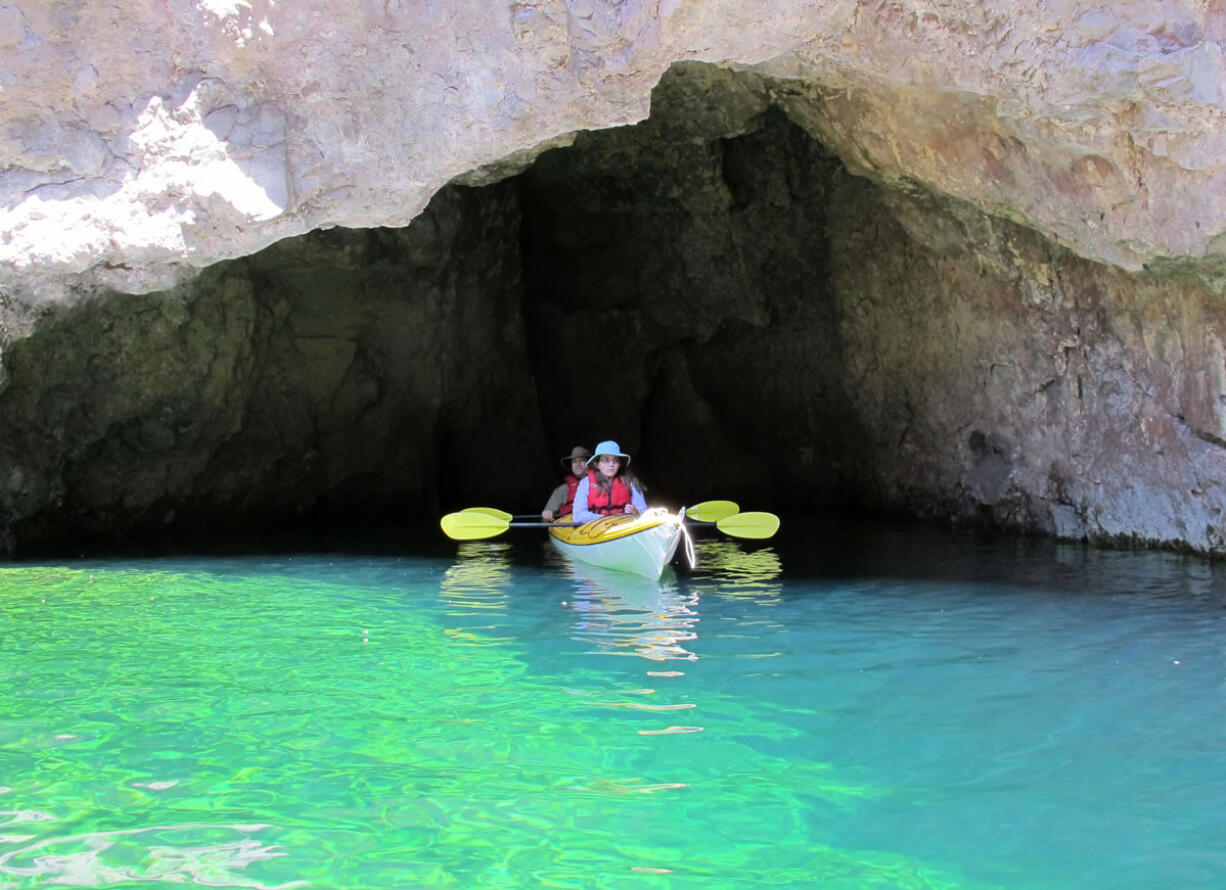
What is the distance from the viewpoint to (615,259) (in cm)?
1636

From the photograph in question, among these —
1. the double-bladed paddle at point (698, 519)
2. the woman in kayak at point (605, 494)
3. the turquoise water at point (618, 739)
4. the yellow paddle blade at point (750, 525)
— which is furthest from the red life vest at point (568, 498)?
the turquoise water at point (618, 739)

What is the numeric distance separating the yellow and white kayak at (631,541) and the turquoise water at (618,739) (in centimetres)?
65

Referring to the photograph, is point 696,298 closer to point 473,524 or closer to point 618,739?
point 473,524

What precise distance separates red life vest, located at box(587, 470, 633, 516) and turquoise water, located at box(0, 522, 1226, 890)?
2480mm

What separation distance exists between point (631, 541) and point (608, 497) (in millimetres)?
1682

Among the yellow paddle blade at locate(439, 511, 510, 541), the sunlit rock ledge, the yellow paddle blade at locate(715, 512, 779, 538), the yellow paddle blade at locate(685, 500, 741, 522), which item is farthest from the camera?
the yellow paddle blade at locate(685, 500, 741, 522)

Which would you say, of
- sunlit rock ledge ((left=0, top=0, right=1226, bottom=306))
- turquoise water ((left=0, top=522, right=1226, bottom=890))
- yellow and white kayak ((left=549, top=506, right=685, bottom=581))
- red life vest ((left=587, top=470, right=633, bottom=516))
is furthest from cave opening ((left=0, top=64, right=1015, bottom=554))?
turquoise water ((left=0, top=522, right=1226, bottom=890))

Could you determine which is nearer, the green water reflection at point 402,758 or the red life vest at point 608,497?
the green water reflection at point 402,758

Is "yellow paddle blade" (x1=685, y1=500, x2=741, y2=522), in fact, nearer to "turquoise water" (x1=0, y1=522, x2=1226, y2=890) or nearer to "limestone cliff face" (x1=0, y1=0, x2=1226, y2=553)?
"turquoise water" (x1=0, y1=522, x2=1226, y2=890)

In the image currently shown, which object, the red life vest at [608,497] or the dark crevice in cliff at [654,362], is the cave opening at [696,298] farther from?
the red life vest at [608,497]

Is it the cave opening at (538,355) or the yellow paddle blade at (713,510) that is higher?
the cave opening at (538,355)

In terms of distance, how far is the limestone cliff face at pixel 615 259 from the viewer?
727 centimetres

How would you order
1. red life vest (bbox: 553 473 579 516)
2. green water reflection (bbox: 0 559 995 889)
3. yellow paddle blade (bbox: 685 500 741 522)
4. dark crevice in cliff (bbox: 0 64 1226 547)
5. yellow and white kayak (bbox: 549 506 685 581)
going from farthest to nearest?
red life vest (bbox: 553 473 579 516) → yellow paddle blade (bbox: 685 500 741 522) → dark crevice in cliff (bbox: 0 64 1226 547) → yellow and white kayak (bbox: 549 506 685 581) → green water reflection (bbox: 0 559 995 889)

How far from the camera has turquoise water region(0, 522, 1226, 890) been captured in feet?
10.1
